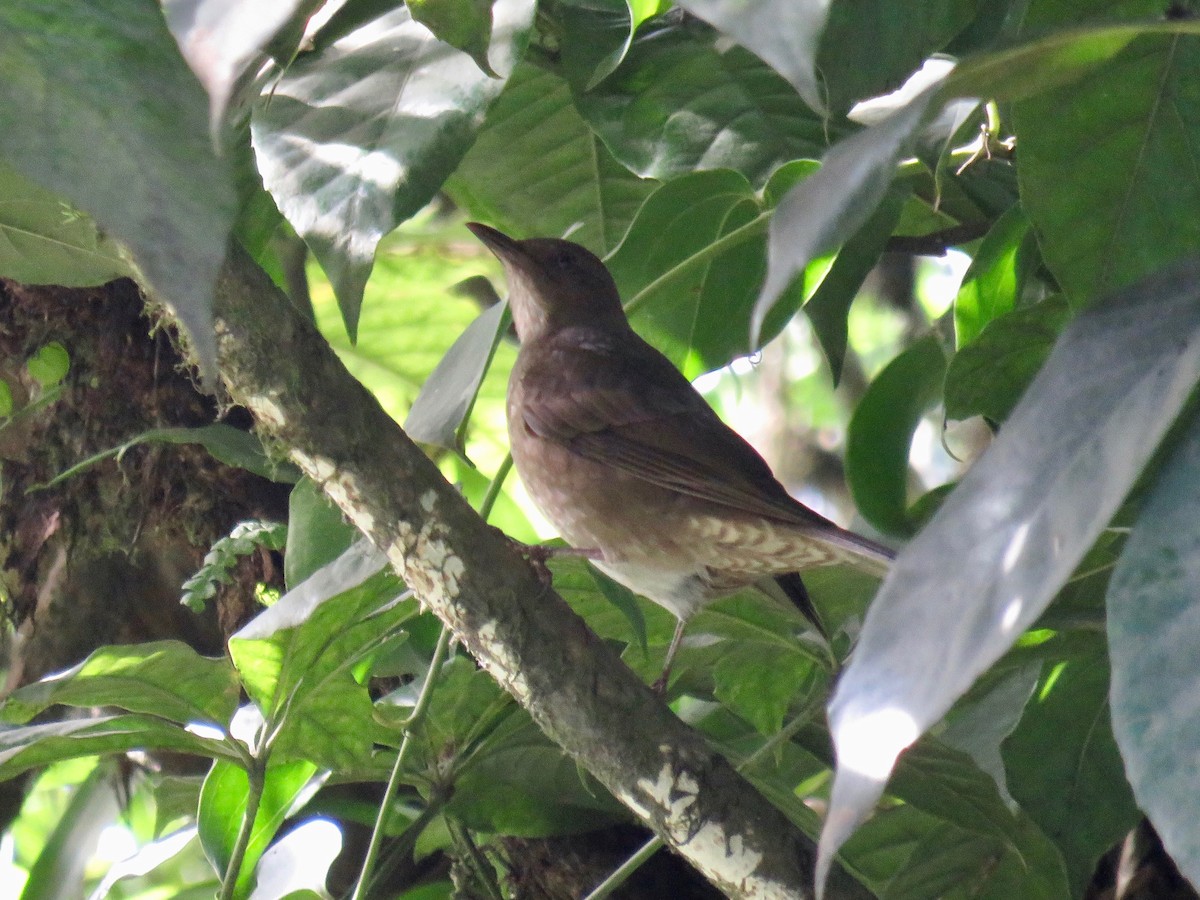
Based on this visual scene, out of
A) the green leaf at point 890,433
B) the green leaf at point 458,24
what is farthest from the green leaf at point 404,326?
the green leaf at point 458,24

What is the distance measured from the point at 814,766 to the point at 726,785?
3.70ft

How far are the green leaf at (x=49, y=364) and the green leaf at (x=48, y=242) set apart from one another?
0.48 metres

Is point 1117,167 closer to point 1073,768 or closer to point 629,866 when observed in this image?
point 1073,768

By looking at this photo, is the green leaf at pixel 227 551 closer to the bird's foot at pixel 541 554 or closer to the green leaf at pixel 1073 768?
the bird's foot at pixel 541 554

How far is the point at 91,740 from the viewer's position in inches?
82.7

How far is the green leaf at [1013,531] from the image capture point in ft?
2.82

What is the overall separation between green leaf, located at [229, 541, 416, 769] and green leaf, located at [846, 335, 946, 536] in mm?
888

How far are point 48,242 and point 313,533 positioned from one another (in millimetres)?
799

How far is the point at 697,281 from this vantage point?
8.46 feet

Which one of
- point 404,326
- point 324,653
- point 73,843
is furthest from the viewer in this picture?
point 404,326

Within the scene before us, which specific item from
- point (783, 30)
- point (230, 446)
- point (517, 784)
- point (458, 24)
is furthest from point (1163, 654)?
point (230, 446)

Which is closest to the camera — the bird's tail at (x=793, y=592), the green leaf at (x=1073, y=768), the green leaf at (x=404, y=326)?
the green leaf at (x=1073, y=768)

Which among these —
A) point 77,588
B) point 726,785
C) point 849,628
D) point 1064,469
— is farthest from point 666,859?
point 1064,469

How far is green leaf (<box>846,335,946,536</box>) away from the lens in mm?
2449
